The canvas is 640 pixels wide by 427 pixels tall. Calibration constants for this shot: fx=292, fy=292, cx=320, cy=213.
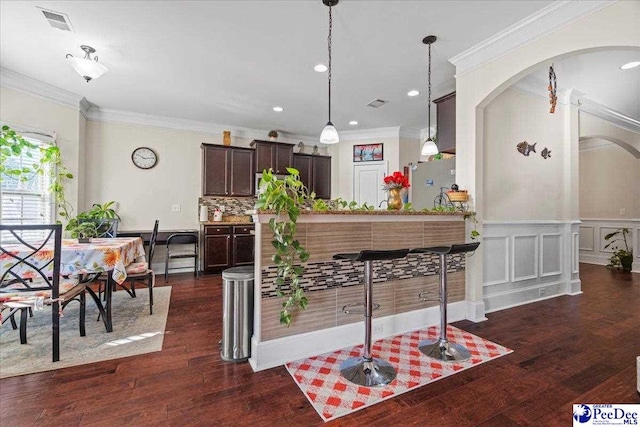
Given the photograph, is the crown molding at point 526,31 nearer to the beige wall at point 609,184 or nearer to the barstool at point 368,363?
the barstool at point 368,363

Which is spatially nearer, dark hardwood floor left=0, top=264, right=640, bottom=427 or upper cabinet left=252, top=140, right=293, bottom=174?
dark hardwood floor left=0, top=264, right=640, bottom=427

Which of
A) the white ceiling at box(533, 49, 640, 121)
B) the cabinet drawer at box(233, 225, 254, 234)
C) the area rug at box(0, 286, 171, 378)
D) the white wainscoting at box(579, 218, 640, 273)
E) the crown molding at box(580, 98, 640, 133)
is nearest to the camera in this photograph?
the area rug at box(0, 286, 171, 378)

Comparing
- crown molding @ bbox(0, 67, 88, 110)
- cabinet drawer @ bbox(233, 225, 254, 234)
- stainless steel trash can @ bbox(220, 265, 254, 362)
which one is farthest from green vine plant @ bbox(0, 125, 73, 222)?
stainless steel trash can @ bbox(220, 265, 254, 362)

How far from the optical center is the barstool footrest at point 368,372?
1.88 metres

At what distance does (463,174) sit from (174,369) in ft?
10.4

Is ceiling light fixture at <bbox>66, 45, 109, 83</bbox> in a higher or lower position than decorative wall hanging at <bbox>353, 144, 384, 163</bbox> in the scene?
higher

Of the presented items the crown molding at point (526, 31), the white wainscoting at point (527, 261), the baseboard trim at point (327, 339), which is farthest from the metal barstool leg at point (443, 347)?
the crown molding at point (526, 31)

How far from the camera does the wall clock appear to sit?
5.13 meters

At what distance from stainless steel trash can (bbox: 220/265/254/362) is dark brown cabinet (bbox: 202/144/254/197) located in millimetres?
3578

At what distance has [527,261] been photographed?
3.54 m

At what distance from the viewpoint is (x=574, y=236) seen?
3973 millimetres

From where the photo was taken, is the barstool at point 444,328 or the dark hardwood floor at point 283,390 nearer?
the dark hardwood floor at point 283,390

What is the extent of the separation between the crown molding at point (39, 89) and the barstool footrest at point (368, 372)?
5.02m

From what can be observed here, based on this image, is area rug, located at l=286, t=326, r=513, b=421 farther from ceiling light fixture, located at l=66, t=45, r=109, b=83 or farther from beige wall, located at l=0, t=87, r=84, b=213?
beige wall, located at l=0, t=87, r=84, b=213
